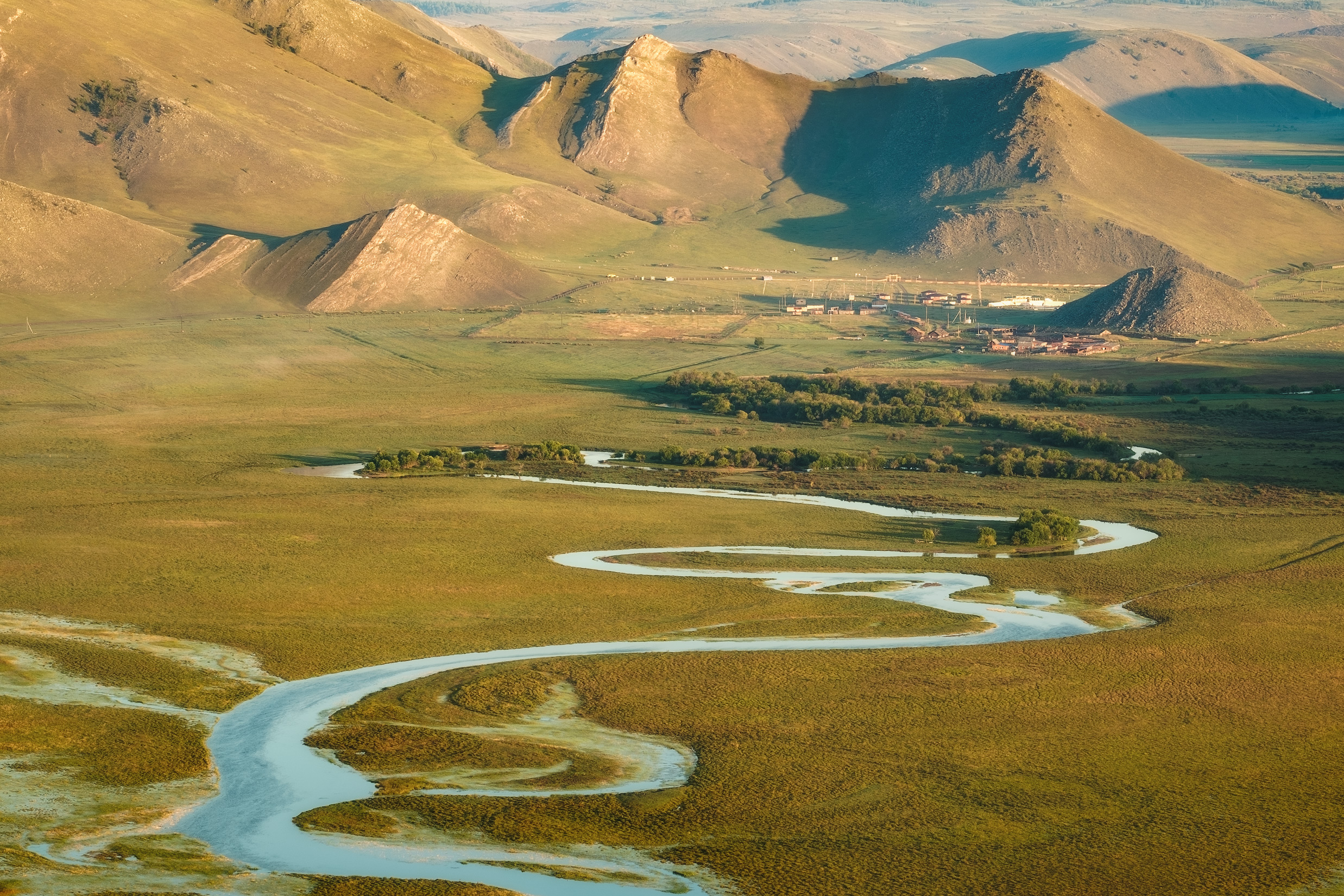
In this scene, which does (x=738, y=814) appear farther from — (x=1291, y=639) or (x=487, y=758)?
(x=1291, y=639)

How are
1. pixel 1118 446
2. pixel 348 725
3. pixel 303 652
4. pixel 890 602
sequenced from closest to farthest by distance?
pixel 348 725, pixel 303 652, pixel 890 602, pixel 1118 446

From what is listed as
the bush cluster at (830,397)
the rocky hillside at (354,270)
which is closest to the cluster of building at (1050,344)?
the bush cluster at (830,397)

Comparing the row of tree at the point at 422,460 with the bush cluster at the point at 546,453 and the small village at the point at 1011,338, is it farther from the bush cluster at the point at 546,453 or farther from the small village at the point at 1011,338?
the small village at the point at 1011,338

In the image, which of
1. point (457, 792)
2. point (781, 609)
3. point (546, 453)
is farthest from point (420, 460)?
point (457, 792)

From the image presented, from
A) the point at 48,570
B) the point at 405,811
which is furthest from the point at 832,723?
the point at 48,570

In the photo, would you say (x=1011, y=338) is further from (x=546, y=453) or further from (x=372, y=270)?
(x=546, y=453)

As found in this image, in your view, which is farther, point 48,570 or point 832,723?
point 48,570

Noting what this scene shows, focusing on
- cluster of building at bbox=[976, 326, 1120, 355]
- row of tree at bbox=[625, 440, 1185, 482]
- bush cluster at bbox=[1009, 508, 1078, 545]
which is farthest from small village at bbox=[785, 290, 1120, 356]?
bush cluster at bbox=[1009, 508, 1078, 545]

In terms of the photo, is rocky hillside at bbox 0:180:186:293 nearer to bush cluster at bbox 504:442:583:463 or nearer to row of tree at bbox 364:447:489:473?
row of tree at bbox 364:447:489:473
